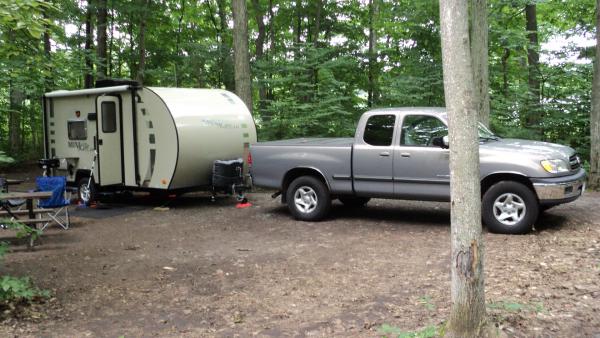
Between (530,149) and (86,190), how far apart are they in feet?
31.3

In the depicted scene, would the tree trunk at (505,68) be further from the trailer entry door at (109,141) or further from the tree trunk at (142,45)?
the tree trunk at (142,45)

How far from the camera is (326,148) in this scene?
9.27m

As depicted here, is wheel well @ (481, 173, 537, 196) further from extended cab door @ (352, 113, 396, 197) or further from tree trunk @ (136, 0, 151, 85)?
tree trunk @ (136, 0, 151, 85)

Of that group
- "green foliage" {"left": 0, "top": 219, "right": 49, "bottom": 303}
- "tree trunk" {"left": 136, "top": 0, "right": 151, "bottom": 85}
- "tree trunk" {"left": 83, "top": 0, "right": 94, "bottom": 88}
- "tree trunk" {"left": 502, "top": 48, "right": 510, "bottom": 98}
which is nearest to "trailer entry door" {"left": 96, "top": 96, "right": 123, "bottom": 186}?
"green foliage" {"left": 0, "top": 219, "right": 49, "bottom": 303}

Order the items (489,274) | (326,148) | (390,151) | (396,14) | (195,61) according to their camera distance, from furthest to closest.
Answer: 1. (195,61)
2. (396,14)
3. (326,148)
4. (390,151)
5. (489,274)

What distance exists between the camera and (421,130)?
28.2 ft

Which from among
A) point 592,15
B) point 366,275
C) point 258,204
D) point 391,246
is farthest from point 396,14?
point 366,275

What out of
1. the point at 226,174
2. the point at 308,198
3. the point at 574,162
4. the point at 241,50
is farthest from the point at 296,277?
the point at 241,50

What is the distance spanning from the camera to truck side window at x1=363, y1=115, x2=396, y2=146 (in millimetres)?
8820

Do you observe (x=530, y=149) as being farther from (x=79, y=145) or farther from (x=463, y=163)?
(x=79, y=145)

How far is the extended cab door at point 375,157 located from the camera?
28.6ft

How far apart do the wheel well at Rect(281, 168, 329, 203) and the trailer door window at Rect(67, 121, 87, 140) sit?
547 cm

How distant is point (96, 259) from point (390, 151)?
4.79 meters

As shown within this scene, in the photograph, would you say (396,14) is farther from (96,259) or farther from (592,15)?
(96,259)
